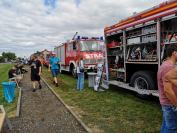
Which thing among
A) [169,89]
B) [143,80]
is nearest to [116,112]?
[143,80]

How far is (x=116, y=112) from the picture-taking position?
7855 millimetres

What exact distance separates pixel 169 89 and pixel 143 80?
18.5ft

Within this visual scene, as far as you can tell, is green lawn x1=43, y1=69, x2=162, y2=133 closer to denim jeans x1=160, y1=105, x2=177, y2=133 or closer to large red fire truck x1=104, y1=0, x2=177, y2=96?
large red fire truck x1=104, y1=0, x2=177, y2=96

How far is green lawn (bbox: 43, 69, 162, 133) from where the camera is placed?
640 cm

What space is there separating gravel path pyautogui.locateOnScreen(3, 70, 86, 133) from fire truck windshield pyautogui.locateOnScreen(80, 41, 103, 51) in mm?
8100

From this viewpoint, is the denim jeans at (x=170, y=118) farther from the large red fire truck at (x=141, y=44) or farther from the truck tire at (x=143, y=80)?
the truck tire at (x=143, y=80)

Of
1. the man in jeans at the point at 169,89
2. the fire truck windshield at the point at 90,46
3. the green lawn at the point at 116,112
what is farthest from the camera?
the fire truck windshield at the point at 90,46

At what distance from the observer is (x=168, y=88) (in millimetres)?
3668

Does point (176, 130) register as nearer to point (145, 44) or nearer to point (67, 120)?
point (67, 120)

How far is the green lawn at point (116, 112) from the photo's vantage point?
6397mm

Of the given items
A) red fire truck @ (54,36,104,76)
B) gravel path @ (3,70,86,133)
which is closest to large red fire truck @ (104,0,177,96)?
gravel path @ (3,70,86,133)

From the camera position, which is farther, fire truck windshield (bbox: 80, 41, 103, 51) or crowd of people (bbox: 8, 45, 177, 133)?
fire truck windshield (bbox: 80, 41, 103, 51)

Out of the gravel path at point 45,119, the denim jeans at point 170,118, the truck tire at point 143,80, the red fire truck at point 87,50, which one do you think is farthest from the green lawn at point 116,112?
the red fire truck at point 87,50

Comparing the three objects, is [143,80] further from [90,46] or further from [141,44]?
[90,46]
